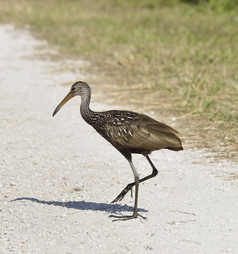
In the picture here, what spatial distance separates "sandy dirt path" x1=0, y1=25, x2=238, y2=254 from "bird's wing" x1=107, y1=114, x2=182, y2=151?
2.01 feet

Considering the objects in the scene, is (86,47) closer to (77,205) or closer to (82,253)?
(77,205)

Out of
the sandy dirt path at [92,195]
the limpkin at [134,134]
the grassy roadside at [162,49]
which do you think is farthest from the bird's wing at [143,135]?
the grassy roadside at [162,49]

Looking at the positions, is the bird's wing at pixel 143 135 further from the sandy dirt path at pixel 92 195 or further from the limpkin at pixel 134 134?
the sandy dirt path at pixel 92 195

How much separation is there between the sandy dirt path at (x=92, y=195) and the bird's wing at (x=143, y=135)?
612mm

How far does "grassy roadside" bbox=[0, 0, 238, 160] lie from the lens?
29.0 ft

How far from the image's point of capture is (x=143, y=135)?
5637 millimetres

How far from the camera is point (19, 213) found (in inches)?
223

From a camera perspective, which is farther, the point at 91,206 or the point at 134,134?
the point at 91,206

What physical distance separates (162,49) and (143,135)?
7463mm

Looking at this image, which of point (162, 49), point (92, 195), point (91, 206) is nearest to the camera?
point (91, 206)

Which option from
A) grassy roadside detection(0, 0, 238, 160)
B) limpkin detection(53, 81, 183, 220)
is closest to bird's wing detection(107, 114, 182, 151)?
limpkin detection(53, 81, 183, 220)

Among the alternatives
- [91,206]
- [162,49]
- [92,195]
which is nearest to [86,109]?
[92,195]

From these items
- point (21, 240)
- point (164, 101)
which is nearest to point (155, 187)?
point (21, 240)

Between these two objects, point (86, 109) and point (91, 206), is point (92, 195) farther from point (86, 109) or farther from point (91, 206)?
point (86, 109)
